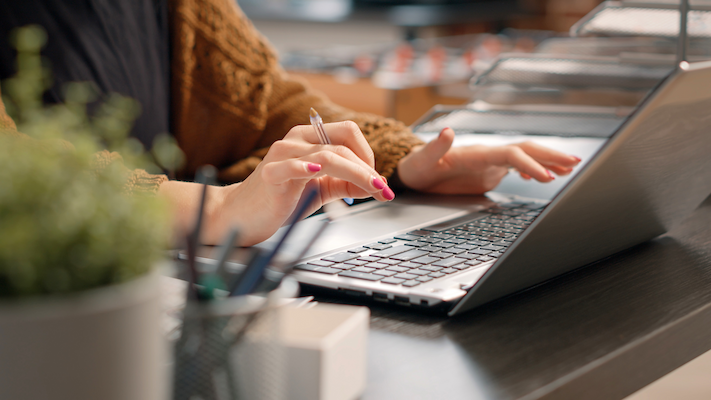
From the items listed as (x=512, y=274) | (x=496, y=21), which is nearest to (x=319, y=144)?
(x=512, y=274)

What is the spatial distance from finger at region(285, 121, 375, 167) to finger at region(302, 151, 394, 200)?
60 millimetres

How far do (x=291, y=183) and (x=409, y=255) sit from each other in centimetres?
12

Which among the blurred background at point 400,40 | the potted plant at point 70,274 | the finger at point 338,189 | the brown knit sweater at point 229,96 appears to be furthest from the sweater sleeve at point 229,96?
the blurred background at point 400,40

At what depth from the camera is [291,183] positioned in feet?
1.84

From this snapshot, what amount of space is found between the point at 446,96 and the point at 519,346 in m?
2.23

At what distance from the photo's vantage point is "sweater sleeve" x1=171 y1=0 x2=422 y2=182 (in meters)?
0.94

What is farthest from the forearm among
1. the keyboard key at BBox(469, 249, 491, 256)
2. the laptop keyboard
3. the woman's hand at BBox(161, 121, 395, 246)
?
the keyboard key at BBox(469, 249, 491, 256)

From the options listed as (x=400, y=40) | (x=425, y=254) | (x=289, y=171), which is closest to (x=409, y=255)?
(x=425, y=254)

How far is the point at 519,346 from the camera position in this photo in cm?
38

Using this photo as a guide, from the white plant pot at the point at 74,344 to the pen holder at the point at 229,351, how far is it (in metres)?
0.03

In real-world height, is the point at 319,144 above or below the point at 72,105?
below

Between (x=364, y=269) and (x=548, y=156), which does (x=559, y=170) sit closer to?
(x=548, y=156)

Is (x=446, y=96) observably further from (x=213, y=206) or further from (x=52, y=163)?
(x=52, y=163)

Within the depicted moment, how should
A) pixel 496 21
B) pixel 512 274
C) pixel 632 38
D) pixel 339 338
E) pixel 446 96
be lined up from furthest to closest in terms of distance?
pixel 496 21 → pixel 446 96 → pixel 632 38 → pixel 512 274 → pixel 339 338
